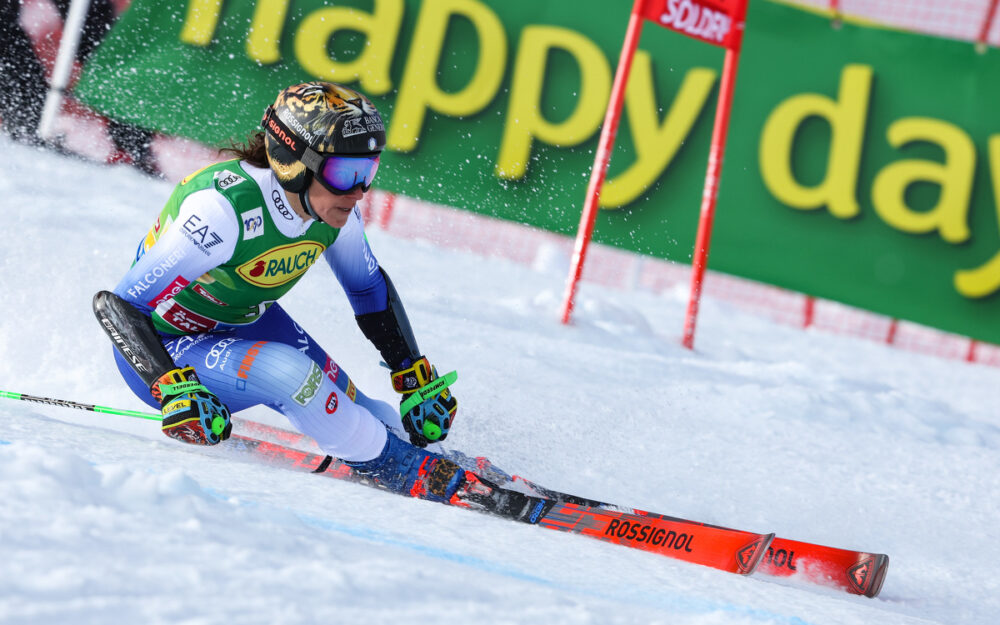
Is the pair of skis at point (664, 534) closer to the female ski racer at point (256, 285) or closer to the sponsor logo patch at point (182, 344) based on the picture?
the female ski racer at point (256, 285)

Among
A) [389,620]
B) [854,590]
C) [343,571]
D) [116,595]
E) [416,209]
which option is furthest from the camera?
[416,209]

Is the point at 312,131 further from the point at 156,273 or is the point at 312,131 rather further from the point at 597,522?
the point at 597,522

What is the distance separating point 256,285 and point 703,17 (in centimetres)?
418

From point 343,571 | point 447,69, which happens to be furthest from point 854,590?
point 447,69

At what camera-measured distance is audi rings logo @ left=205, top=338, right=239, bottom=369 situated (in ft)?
9.61

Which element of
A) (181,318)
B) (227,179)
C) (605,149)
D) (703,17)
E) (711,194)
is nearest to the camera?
(227,179)

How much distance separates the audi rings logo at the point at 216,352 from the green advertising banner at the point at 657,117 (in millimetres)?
5135

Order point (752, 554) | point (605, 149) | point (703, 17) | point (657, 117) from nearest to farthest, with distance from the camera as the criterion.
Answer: point (752, 554), point (605, 149), point (703, 17), point (657, 117)

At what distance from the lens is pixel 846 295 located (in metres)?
8.32

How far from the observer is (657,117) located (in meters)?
8.14

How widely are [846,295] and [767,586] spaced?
6.37 metres

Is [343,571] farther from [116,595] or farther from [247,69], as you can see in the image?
[247,69]

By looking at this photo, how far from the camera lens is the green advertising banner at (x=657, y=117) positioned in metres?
7.79

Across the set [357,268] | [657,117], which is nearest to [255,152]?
[357,268]
